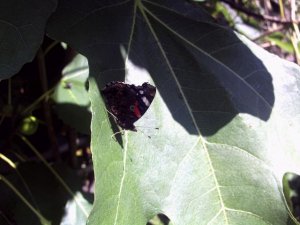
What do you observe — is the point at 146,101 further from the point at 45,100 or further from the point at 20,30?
the point at 45,100

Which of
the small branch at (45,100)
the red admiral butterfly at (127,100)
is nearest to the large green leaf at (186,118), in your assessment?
the red admiral butterfly at (127,100)

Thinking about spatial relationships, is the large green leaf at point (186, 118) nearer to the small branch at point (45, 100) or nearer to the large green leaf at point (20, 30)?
the large green leaf at point (20, 30)

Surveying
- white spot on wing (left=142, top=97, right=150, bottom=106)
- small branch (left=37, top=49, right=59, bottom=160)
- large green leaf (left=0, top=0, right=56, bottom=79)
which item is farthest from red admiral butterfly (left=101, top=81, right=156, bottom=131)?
small branch (left=37, top=49, right=59, bottom=160)

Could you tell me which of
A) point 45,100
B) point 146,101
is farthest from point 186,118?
point 45,100

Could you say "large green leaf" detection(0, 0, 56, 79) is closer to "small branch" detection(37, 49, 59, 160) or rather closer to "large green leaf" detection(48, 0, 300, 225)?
"large green leaf" detection(48, 0, 300, 225)

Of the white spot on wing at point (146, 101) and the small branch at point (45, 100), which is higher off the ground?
the white spot on wing at point (146, 101)

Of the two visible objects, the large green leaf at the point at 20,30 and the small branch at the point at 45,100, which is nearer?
the large green leaf at the point at 20,30

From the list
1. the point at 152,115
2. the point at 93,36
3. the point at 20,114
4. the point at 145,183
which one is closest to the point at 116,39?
the point at 93,36
